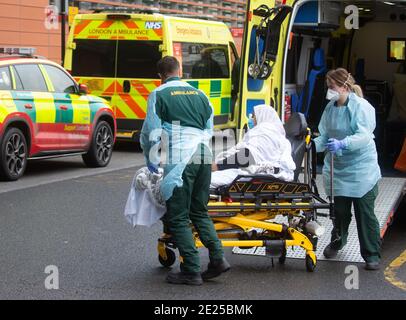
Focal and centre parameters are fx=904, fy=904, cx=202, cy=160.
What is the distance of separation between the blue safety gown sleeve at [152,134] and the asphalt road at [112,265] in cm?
95

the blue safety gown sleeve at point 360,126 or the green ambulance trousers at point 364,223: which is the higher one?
the blue safety gown sleeve at point 360,126

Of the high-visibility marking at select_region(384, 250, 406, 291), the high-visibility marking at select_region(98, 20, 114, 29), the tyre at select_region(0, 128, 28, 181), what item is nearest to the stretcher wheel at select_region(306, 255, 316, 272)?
the high-visibility marking at select_region(384, 250, 406, 291)

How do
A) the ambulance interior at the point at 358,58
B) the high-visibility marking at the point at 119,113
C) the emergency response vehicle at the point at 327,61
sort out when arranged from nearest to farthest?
the emergency response vehicle at the point at 327,61, the ambulance interior at the point at 358,58, the high-visibility marking at the point at 119,113

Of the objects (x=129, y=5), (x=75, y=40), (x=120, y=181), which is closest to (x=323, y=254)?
(x=120, y=181)

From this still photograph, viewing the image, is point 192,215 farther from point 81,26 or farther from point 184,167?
point 81,26

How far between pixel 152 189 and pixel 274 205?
97 centimetres

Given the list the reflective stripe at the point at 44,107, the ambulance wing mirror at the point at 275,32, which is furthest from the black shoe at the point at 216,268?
the reflective stripe at the point at 44,107

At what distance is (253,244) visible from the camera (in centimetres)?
697

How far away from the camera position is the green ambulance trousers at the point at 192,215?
663 centimetres

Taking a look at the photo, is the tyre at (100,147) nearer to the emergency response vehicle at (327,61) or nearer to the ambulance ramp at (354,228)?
the emergency response vehicle at (327,61)

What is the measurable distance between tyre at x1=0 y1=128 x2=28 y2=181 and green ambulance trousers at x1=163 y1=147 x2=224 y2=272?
5.75m

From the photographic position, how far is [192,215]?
6.73 metres

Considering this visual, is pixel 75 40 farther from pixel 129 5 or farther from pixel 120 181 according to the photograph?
pixel 129 5

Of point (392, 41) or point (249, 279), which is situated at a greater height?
point (392, 41)
